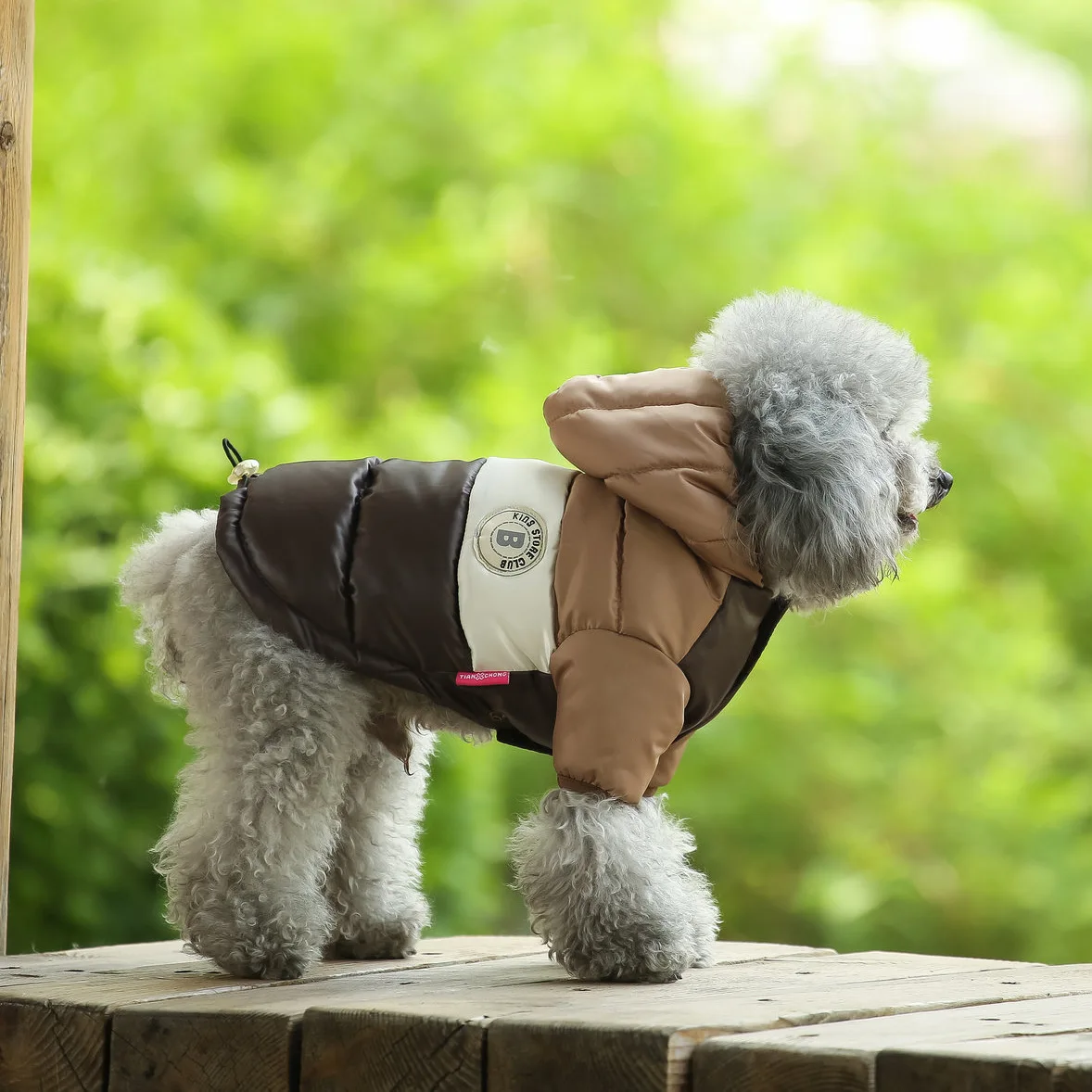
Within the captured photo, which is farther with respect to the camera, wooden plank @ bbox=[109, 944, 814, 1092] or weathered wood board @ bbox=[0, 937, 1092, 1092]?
wooden plank @ bbox=[109, 944, 814, 1092]

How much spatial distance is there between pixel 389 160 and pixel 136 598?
3.92 m

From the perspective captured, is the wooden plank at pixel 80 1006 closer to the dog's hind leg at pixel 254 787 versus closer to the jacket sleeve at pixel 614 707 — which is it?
the dog's hind leg at pixel 254 787

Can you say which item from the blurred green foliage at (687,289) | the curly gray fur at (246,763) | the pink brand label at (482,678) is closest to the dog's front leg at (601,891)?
the pink brand label at (482,678)

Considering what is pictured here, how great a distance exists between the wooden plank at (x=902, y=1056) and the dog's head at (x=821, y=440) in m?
0.68

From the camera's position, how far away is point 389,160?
5840 millimetres

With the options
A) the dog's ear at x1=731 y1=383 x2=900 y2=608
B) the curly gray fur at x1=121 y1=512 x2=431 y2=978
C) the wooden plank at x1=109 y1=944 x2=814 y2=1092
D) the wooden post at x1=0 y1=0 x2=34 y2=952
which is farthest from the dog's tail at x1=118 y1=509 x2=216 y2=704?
the dog's ear at x1=731 y1=383 x2=900 y2=608

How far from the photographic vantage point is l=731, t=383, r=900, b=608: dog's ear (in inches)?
80.4

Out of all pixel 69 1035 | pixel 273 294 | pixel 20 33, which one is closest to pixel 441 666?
pixel 69 1035

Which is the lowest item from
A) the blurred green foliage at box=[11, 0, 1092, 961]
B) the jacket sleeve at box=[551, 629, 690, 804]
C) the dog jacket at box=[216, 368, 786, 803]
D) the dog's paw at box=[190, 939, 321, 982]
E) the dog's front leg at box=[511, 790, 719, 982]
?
the dog's paw at box=[190, 939, 321, 982]

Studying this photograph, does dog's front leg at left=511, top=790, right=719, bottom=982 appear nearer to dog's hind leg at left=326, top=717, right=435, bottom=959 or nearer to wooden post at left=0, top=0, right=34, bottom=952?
dog's hind leg at left=326, top=717, right=435, bottom=959

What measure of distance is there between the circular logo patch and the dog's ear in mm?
296

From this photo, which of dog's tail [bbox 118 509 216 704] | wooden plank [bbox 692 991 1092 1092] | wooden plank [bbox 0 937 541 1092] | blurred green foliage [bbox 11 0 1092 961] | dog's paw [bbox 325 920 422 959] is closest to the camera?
wooden plank [bbox 692 991 1092 1092]

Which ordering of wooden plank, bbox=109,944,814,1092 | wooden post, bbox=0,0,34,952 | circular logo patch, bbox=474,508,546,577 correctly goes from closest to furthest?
wooden plank, bbox=109,944,814,1092 → circular logo patch, bbox=474,508,546,577 → wooden post, bbox=0,0,34,952

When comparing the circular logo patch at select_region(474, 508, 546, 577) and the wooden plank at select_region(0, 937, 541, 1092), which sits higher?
the circular logo patch at select_region(474, 508, 546, 577)
